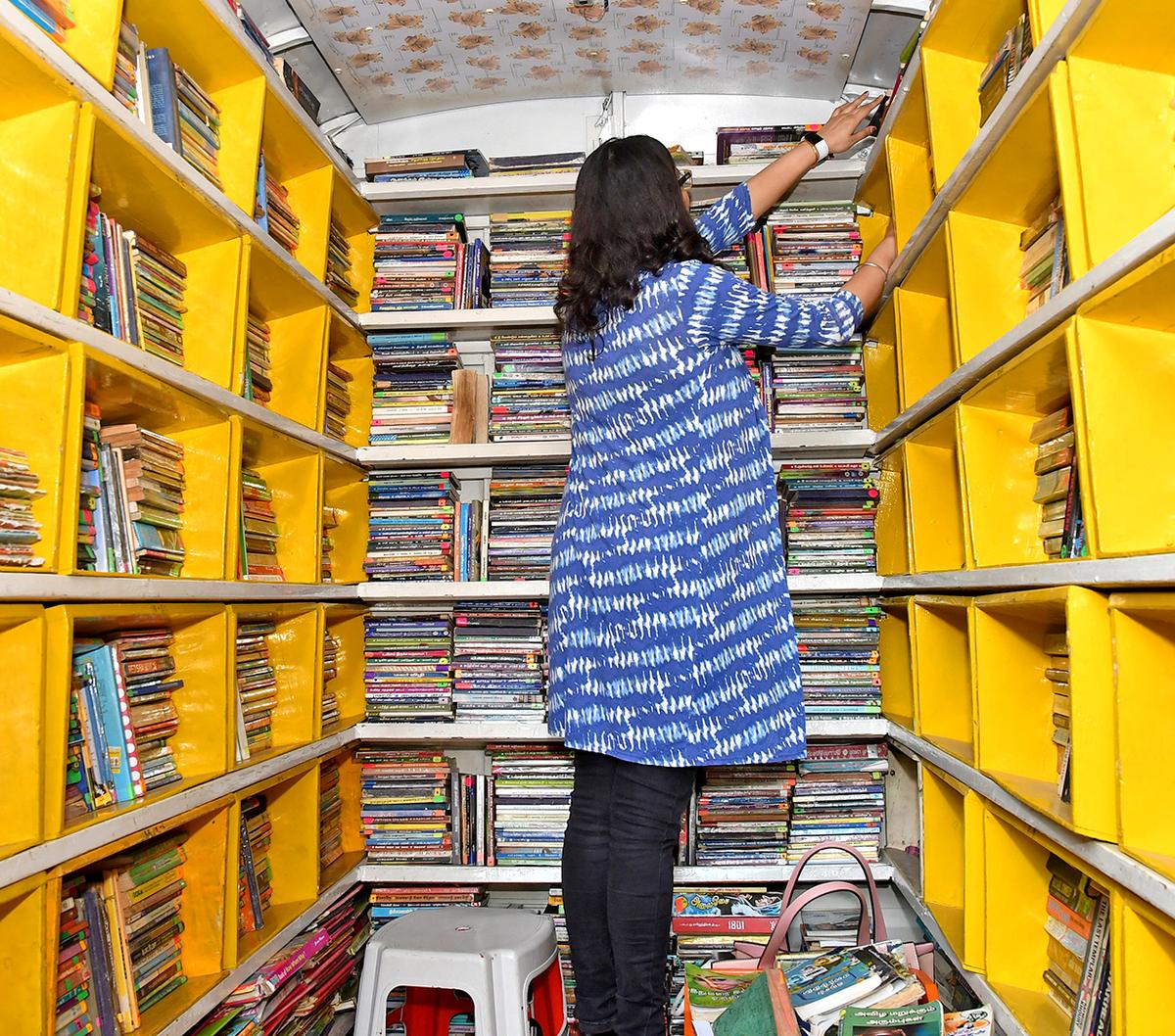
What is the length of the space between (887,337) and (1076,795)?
4.43ft

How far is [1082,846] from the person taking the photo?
1.12 meters

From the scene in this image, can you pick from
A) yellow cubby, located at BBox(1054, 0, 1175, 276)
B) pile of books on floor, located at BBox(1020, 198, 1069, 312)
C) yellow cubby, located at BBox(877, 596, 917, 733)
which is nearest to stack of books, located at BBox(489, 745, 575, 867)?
yellow cubby, located at BBox(877, 596, 917, 733)

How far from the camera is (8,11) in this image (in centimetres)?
109

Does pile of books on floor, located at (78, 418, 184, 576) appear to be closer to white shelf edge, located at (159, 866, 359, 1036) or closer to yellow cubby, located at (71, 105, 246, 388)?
yellow cubby, located at (71, 105, 246, 388)

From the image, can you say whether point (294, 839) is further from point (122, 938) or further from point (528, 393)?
point (528, 393)

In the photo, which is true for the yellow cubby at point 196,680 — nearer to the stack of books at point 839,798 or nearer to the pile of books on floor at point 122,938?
the pile of books on floor at point 122,938

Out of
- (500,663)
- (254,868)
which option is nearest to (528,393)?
(500,663)

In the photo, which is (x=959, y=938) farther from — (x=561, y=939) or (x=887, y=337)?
(x=887, y=337)

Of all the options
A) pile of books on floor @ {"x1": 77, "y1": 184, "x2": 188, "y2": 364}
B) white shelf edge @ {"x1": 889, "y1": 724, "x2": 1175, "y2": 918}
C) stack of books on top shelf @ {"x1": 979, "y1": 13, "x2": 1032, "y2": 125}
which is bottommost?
white shelf edge @ {"x1": 889, "y1": 724, "x2": 1175, "y2": 918}

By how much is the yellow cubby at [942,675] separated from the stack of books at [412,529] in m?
1.14

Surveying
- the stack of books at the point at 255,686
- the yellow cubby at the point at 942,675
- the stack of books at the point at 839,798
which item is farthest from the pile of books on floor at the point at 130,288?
the stack of books at the point at 839,798

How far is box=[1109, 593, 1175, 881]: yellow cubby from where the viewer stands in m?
1.04

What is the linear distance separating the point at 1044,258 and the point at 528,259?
1.33 m

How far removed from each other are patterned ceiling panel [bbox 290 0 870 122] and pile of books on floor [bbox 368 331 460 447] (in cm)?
72
